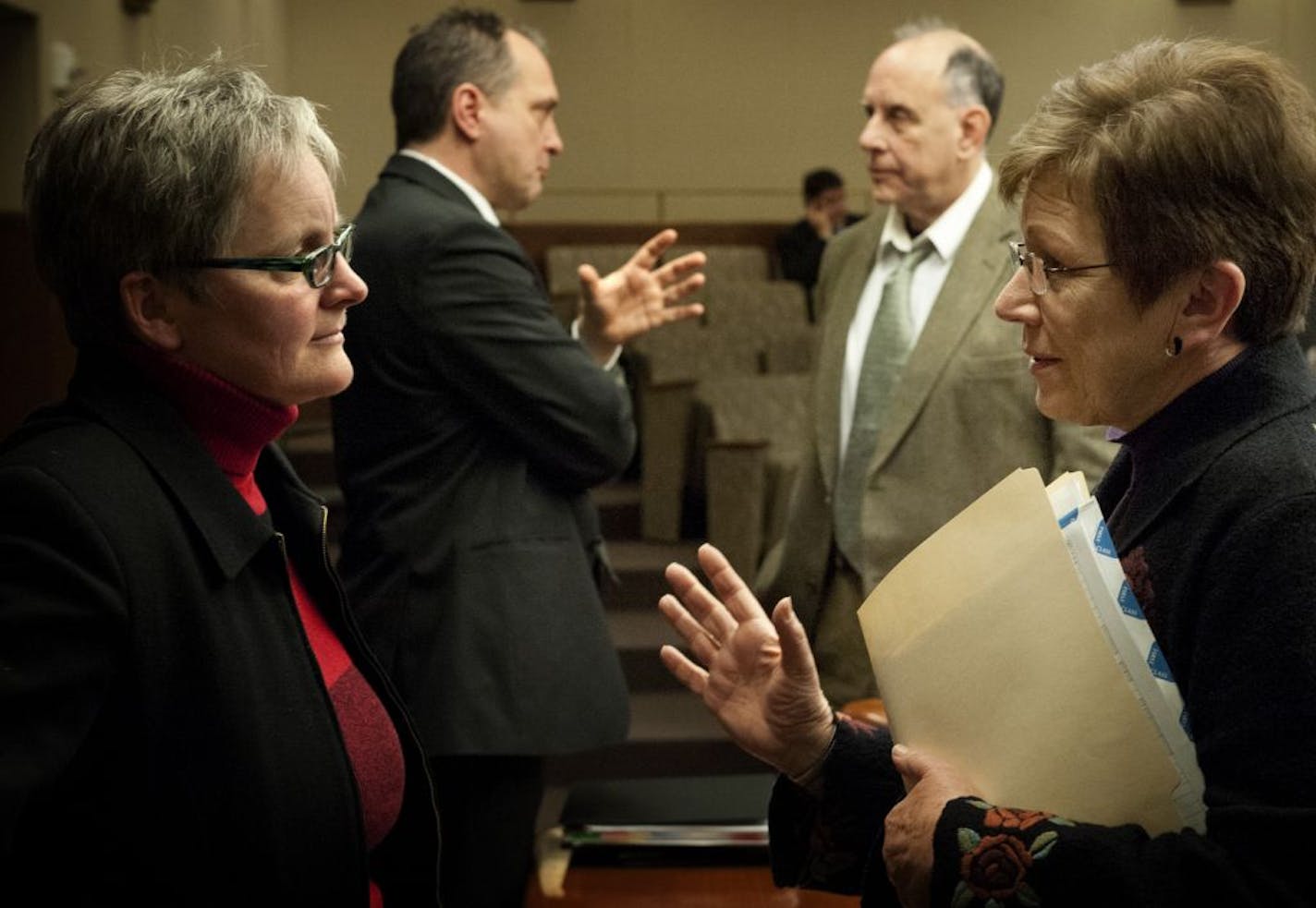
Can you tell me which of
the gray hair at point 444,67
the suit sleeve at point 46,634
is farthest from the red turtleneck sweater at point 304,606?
the gray hair at point 444,67

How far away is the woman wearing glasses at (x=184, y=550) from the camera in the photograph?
1235 mm

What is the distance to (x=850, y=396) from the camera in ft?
9.21

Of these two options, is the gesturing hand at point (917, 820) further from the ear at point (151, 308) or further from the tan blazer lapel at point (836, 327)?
the tan blazer lapel at point (836, 327)

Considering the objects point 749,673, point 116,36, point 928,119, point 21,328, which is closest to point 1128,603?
point 749,673

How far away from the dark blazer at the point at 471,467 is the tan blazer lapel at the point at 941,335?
0.47 meters

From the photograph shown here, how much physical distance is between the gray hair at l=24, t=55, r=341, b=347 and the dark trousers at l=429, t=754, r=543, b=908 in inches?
47.5

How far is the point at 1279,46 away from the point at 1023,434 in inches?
347

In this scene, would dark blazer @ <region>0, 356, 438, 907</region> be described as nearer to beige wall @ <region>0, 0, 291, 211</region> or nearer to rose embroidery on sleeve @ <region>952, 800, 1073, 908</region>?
rose embroidery on sleeve @ <region>952, 800, 1073, 908</region>

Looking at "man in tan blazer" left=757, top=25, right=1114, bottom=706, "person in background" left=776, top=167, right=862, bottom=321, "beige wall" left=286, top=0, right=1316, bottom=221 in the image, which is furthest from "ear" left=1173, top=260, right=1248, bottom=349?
"beige wall" left=286, top=0, right=1316, bottom=221

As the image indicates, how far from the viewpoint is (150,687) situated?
50.3 inches

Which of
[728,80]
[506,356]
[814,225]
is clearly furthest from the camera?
[728,80]

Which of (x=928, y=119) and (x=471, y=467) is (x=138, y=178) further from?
(x=928, y=119)

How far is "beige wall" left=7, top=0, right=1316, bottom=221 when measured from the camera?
33.3ft

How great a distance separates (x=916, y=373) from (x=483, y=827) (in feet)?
3.28
